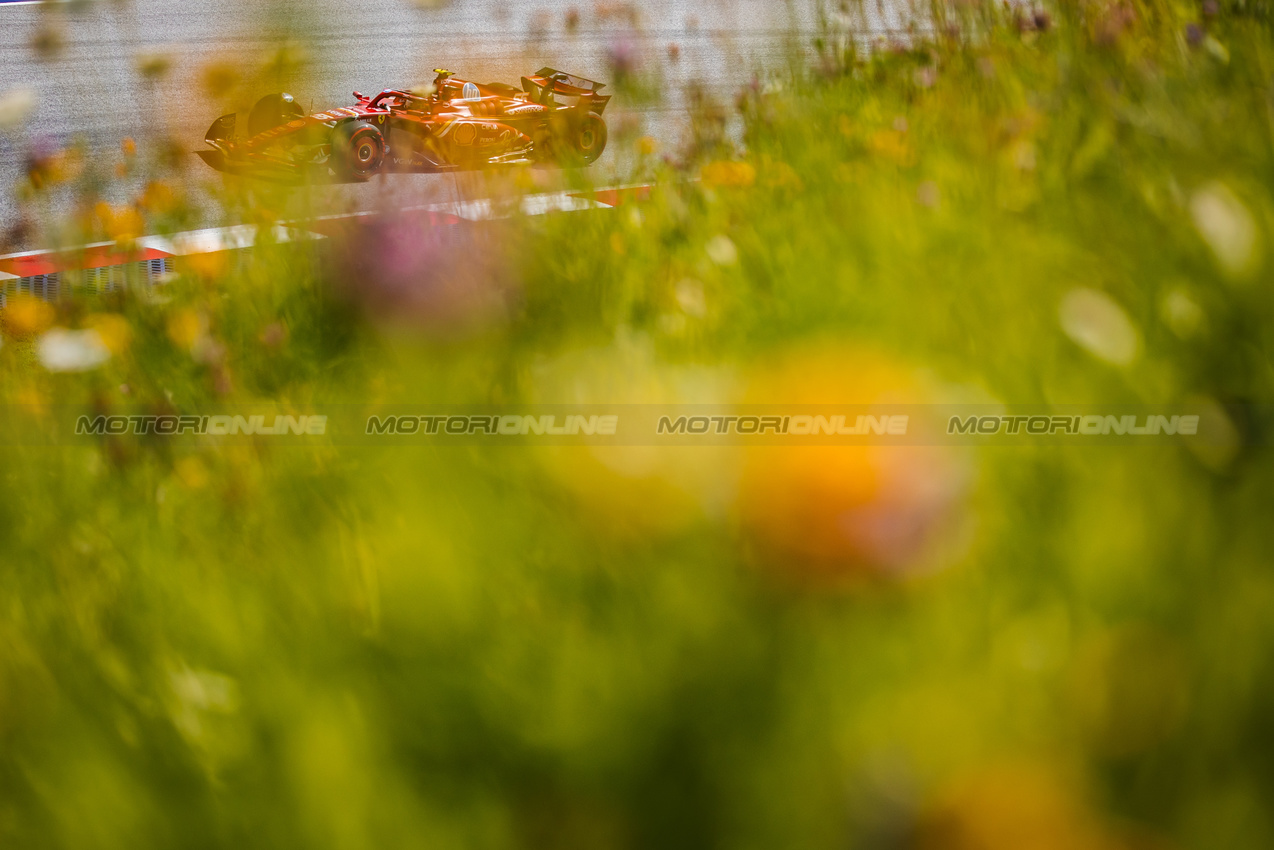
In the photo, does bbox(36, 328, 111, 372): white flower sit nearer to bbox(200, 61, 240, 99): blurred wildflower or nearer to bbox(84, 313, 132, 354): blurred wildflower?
bbox(84, 313, 132, 354): blurred wildflower

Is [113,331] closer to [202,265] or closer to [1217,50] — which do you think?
[202,265]

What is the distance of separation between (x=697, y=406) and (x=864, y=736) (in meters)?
0.26

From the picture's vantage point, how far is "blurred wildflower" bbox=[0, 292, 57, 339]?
1643mm

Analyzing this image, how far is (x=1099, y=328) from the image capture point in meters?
0.71

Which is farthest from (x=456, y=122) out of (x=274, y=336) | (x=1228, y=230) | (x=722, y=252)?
(x=1228, y=230)

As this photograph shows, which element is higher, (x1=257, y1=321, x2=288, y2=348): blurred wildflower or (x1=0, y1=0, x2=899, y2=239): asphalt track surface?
(x1=257, y1=321, x2=288, y2=348): blurred wildflower

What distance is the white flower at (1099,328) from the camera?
690 mm

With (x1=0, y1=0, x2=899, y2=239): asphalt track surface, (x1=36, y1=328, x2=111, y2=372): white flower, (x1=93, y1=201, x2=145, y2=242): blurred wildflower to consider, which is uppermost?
(x1=93, y1=201, x2=145, y2=242): blurred wildflower

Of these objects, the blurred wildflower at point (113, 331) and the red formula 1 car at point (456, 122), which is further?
the red formula 1 car at point (456, 122)

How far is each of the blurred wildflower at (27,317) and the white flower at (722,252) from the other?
1.04 meters

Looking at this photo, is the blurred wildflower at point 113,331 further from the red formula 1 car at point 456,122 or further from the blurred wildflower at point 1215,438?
the red formula 1 car at point 456,122

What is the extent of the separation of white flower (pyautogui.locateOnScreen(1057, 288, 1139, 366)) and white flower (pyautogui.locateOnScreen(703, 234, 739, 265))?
28.5 inches
